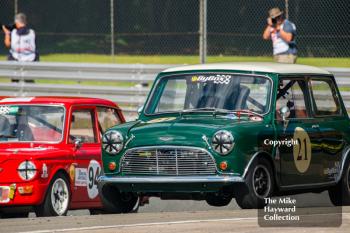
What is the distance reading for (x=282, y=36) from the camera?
19.5 meters

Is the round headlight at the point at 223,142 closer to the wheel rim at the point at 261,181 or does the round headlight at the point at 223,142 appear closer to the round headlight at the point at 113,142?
the wheel rim at the point at 261,181

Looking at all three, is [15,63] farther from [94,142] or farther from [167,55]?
[94,142]

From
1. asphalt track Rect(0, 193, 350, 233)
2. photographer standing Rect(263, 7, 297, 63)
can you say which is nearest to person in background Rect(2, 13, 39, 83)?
photographer standing Rect(263, 7, 297, 63)

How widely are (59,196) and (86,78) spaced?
29.8 feet

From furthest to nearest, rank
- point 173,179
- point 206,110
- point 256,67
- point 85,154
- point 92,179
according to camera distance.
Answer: point 92,179 < point 85,154 < point 256,67 < point 206,110 < point 173,179

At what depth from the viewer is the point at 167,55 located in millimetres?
28062

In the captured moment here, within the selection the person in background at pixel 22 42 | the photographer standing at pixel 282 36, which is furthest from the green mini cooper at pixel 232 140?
the person in background at pixel 22 42

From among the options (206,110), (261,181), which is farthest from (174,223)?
(206,110)

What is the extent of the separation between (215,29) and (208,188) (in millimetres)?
17585

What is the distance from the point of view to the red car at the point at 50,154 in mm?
11594

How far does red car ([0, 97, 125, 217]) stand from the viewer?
1159cm

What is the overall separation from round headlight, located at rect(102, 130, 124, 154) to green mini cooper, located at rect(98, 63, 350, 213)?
1cm

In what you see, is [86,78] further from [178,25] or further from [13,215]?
[13,215]

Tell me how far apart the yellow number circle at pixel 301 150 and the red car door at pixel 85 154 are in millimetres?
2475
